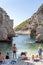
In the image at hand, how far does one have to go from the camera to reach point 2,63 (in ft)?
66.9

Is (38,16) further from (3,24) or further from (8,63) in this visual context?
(8,63)

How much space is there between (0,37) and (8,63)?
38.7 m

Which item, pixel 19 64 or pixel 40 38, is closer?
pixel 19 64

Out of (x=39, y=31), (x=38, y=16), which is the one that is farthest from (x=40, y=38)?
(x=38, y=16)

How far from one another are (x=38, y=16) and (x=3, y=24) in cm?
2909

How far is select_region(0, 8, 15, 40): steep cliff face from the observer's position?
58.6 meters

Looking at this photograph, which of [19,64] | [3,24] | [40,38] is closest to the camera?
[19,64]

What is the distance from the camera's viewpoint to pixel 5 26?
6253cm

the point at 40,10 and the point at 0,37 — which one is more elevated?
the point at 40,10

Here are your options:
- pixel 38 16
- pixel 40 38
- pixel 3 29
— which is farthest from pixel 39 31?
pixel 38 16

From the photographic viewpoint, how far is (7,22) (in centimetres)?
6450

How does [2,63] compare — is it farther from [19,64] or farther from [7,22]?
[7,22]

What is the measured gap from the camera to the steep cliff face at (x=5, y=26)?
192 feet

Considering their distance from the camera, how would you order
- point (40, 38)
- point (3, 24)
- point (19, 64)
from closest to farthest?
1. point (19, 64)
2. point (40, 38)
3. point (3, 24)
